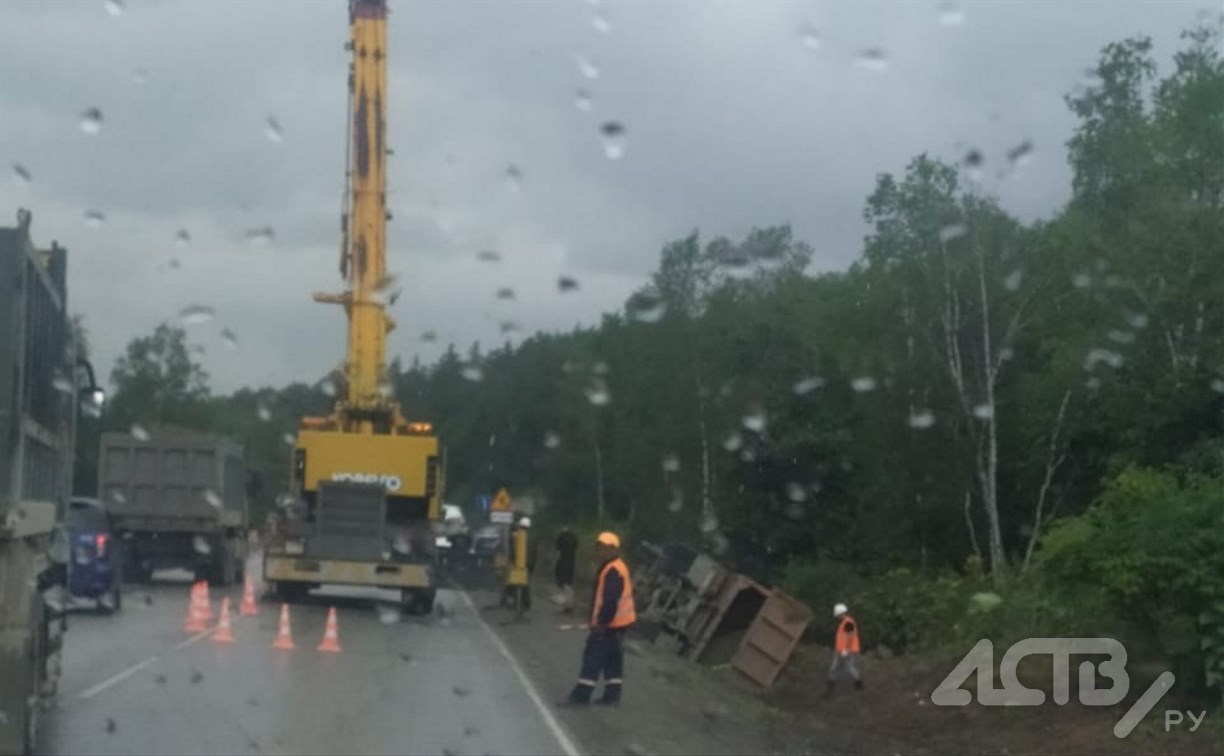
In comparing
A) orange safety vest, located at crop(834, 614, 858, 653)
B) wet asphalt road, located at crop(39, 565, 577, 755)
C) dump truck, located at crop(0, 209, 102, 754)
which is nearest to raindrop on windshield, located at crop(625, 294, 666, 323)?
wet asphalt road, located at crop(39, 565, 577, 755)

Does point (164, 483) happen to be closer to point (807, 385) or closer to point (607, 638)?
point (807, 385)

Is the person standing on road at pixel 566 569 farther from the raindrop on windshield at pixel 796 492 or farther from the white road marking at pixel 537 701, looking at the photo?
the white road marking at pixel 537 701

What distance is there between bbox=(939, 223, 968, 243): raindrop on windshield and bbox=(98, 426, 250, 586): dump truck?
15.2 meters

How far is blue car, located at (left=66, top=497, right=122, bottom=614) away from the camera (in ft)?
96.4

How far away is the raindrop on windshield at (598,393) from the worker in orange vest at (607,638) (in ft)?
147

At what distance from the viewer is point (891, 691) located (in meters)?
22.7

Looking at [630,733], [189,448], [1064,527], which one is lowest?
[630,733]

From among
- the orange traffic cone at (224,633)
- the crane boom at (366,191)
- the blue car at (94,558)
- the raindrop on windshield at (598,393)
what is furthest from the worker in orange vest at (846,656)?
the raindrop on windshield at (598,393)

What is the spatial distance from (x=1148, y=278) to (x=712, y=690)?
524 inches

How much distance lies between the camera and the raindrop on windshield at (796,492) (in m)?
39.0

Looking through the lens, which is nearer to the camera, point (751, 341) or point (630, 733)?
point (630, 733)

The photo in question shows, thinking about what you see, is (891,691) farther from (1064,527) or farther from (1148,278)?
(1148,278)

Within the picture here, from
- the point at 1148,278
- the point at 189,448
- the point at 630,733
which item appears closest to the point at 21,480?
the point at 630,733

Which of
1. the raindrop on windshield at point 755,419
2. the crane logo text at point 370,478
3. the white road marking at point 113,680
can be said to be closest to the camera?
the white road marking at point 113,680
